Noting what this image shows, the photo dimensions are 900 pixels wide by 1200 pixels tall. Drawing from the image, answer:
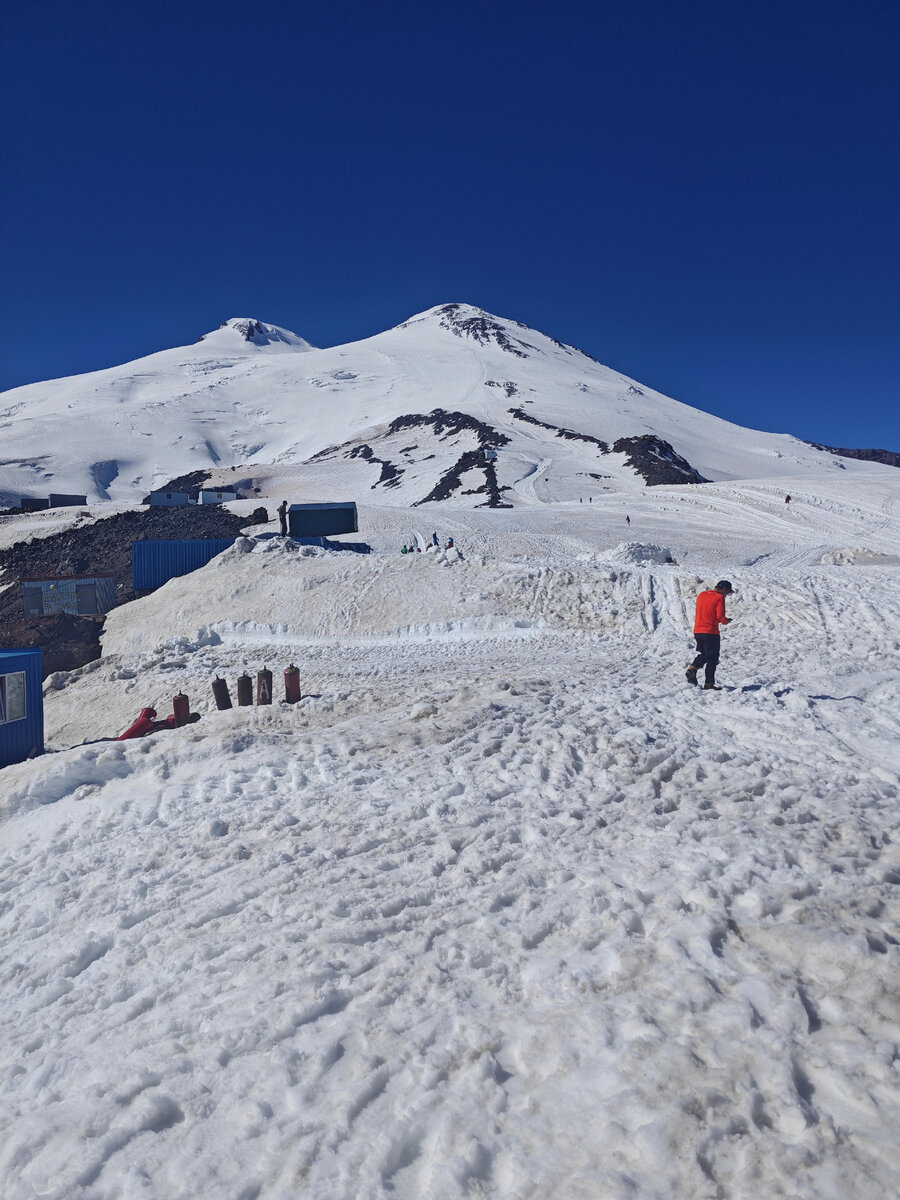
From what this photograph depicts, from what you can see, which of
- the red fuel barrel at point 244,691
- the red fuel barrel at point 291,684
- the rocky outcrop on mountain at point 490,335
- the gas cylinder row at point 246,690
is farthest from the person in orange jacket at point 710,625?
the rocky outcrop on mountain at point 490,335

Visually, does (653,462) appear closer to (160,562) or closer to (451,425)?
(451,425)

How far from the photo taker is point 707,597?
9109mm

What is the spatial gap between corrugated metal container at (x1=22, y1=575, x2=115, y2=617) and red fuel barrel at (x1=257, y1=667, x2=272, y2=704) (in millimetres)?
16647

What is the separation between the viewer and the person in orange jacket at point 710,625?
9.07 metres

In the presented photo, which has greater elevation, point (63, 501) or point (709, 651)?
point (63, 501)

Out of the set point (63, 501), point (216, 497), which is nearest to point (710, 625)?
point (216, 497)

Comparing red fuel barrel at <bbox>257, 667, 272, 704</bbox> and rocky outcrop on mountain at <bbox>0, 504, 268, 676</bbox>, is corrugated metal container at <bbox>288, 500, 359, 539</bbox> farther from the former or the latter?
red fuel barrel at <bbox>257, 667, 272, 704</bbox>

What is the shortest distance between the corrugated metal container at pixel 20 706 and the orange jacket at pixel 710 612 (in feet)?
35.7

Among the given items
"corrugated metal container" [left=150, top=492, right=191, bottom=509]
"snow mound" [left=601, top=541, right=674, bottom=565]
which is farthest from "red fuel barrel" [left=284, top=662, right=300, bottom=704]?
"corrugated metal container" [left=150, top=492, right=191, bottom=509]

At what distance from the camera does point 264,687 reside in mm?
12828

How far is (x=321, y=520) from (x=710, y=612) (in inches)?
1171

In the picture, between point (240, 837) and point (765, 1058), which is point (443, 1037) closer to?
point (765, 1058)

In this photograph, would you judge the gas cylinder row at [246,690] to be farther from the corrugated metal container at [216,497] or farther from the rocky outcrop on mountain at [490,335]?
the rocky outcrop on mountain at [490,335]

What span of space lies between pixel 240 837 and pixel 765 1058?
4.29 meters
